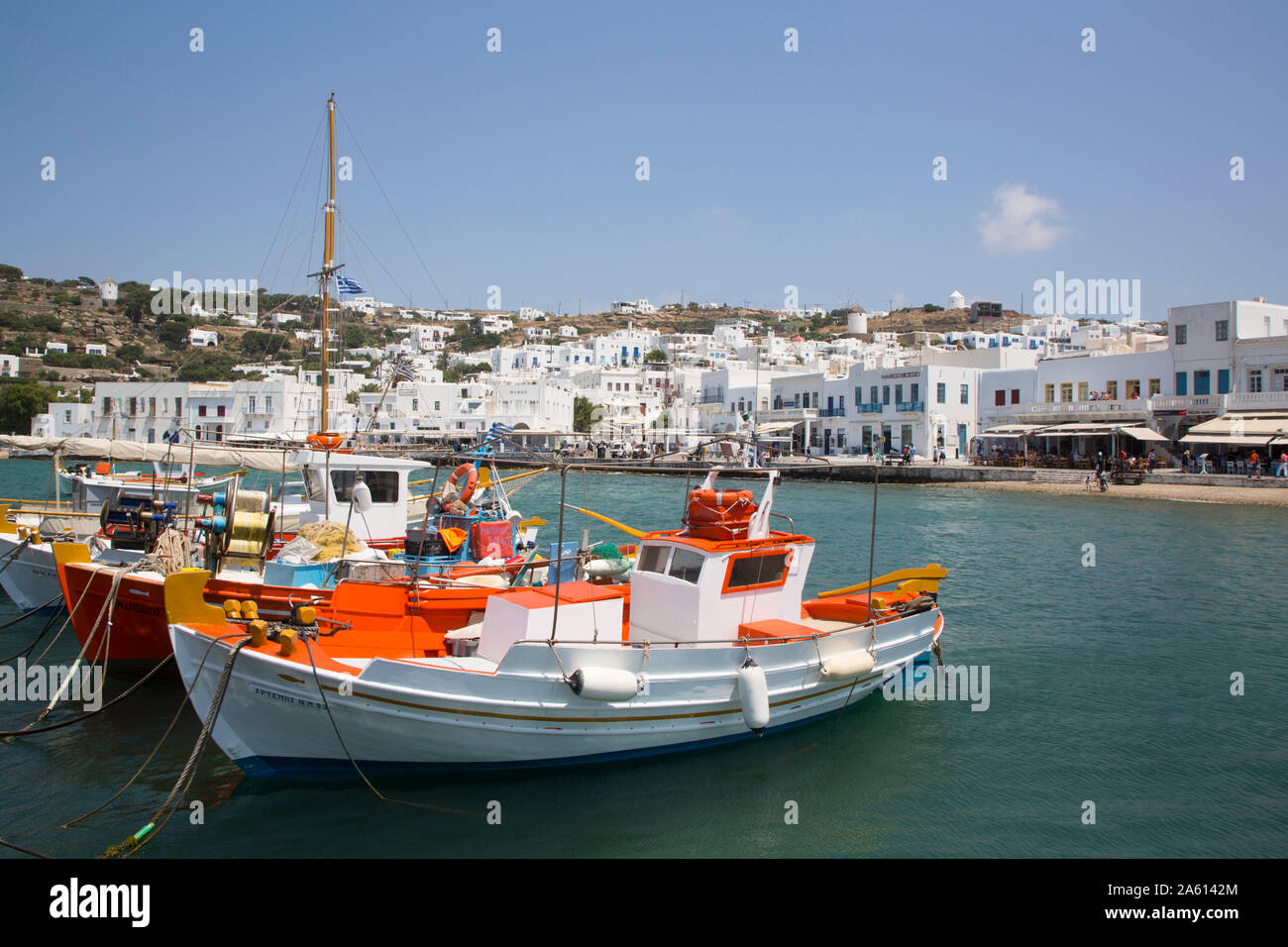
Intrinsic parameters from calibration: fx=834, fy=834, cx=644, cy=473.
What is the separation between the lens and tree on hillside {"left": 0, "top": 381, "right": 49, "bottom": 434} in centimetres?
6975

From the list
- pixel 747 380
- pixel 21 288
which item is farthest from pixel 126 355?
pixel 747 380

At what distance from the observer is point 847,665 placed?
10234 millimetres

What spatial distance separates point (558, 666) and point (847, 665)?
147 inches

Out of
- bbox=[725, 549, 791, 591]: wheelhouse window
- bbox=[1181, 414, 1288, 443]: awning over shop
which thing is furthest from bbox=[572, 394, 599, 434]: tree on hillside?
bbox=[725, 549, 791, 591]: wheelhouse window

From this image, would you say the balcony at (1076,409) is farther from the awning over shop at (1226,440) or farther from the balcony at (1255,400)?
the awning over shop at (1226,440)

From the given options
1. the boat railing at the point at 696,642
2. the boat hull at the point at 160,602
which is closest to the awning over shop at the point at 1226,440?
the boat railing at the point at 696,642

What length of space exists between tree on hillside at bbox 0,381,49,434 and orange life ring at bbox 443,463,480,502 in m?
72.8

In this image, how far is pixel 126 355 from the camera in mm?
101312

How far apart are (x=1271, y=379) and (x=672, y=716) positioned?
42.7 m

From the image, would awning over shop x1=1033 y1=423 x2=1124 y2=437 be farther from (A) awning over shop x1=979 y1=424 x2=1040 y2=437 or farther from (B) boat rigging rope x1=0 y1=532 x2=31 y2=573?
(B) boat rigging rope x1=0 y1=532 x2=31 y2=573

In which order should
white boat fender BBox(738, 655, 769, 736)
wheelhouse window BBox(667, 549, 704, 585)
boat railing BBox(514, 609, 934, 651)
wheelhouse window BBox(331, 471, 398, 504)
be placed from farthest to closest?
1. wheelhouse window BBox(331, 471, 398, 504)
2. wheelhouse window BBox(667, 549, 704, 585)
3. white boat fender BBox(738, 655, 769, 736)
4. boat railing BBox(514, 609, 934, 651)

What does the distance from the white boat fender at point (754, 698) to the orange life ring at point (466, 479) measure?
648cm

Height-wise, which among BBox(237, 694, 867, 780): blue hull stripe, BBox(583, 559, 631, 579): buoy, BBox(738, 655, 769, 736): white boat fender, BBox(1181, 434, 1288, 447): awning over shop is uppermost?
BBox(1181, 434, 1288, 447): awning over shop
